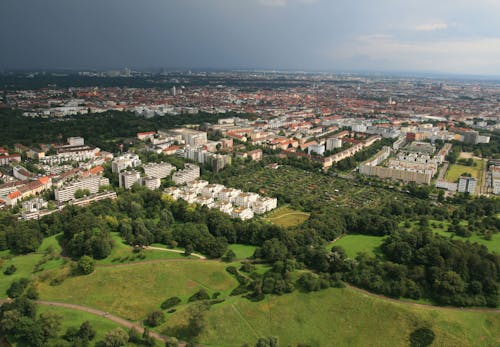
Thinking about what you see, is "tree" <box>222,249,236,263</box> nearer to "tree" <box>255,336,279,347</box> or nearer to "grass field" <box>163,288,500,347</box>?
"grass field" <box>163,288,500,347</box>

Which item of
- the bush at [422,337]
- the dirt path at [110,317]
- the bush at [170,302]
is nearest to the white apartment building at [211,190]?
the bush at [170,302]

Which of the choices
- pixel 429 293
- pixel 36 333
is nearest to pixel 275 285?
pixel 429 293

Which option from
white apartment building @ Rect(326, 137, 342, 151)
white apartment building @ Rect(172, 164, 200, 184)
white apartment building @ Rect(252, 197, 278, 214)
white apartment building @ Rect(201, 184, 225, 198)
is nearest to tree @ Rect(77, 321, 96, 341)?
white apartment building @ Rect(252, 197, 278, 214)

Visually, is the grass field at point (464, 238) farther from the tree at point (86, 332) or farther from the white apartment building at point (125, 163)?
the white apartment building at point (125, 163)

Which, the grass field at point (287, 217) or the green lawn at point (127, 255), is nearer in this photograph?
the green lawn at point (127, 255)

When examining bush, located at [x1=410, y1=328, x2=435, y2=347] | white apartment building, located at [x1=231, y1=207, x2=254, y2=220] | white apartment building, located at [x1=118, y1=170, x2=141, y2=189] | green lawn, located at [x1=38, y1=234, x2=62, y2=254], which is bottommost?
bush, located at [x1=410, y1=328, x2=435, y2=347]

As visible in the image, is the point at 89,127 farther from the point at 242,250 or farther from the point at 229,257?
the point at 229,257
